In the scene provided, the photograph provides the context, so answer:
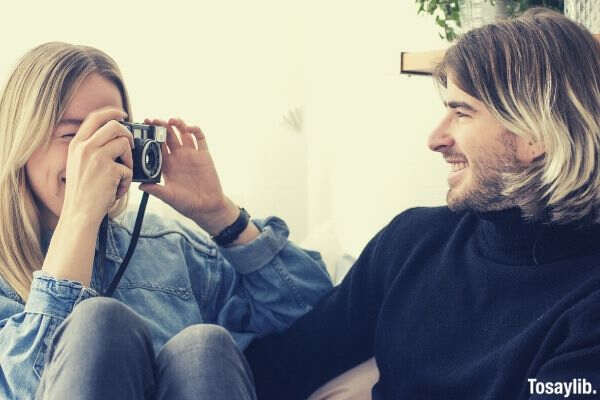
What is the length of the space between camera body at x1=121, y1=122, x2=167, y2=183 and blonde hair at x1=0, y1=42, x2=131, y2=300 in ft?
0.34

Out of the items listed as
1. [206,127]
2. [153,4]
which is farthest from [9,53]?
[206,127]

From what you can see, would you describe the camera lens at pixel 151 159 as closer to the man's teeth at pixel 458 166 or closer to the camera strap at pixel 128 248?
the camera strap at pixel 128 248

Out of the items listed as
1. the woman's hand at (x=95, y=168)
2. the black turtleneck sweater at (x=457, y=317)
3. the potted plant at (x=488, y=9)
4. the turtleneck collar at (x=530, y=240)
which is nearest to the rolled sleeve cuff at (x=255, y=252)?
the black turtleneck sweater at (x=457, y=317)

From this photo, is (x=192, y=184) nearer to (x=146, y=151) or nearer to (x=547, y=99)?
(x=146, y=151)

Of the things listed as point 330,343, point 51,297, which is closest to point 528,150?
point 330,343

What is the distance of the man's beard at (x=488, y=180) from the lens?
1.01m

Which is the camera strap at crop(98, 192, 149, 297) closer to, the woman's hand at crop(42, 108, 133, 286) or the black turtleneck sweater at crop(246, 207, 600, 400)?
the woman's hand at crop(42, 108, 133, 286)

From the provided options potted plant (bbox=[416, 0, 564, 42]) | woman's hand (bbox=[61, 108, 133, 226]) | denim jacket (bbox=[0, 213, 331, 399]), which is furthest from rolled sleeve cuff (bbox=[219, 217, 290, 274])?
potted plant (bbox=[416, 0, 564, 42])

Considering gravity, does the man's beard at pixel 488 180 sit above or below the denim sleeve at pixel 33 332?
above

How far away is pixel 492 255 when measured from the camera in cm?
101

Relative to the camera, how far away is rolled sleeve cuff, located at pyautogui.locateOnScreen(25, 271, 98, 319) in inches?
37.7

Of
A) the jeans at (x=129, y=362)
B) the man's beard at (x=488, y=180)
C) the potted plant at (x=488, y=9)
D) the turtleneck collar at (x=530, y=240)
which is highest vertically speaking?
the potted plant at (x=488, y=9)

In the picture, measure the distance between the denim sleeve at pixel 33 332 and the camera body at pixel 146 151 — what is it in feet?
0.72

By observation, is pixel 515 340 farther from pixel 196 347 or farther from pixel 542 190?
pixel 196 347
